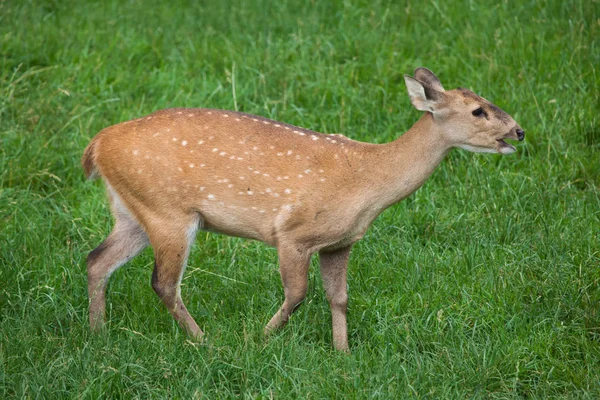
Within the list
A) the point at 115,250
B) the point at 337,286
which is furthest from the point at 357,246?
the point at 115,250

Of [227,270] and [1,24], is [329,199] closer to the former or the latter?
[227,270]

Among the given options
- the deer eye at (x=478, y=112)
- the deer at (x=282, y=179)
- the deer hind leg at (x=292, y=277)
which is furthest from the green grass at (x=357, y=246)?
the deer eye at (x=478, y=112)

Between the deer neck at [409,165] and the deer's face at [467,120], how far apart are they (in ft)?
0.22

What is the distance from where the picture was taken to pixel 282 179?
576 cm

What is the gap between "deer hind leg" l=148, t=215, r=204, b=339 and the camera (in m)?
5.79

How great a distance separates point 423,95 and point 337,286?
1210 millimetres

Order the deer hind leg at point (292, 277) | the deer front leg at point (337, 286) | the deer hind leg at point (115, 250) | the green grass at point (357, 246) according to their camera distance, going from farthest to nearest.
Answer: the deer hind leg at point (115, 250) < the deer front leg at point (337, 286) < the deer hind leg at point (292, 277) < the green grass at point (357, 246)

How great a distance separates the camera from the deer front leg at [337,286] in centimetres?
579

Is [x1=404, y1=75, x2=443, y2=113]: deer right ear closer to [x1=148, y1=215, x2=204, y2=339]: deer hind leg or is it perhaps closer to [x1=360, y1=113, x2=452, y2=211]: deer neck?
[x1=360, y1=113, x2=452, y2=211]: deer neck

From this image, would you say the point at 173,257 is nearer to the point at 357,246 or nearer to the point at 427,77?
the point at 357,246

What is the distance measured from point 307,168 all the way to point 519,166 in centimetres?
228

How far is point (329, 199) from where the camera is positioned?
223 inches

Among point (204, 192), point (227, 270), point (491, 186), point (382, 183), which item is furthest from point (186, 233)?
point (491, 186)

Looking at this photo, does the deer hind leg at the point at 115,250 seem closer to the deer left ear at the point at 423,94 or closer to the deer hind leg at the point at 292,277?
the deer hind leg at the point at 292,277
